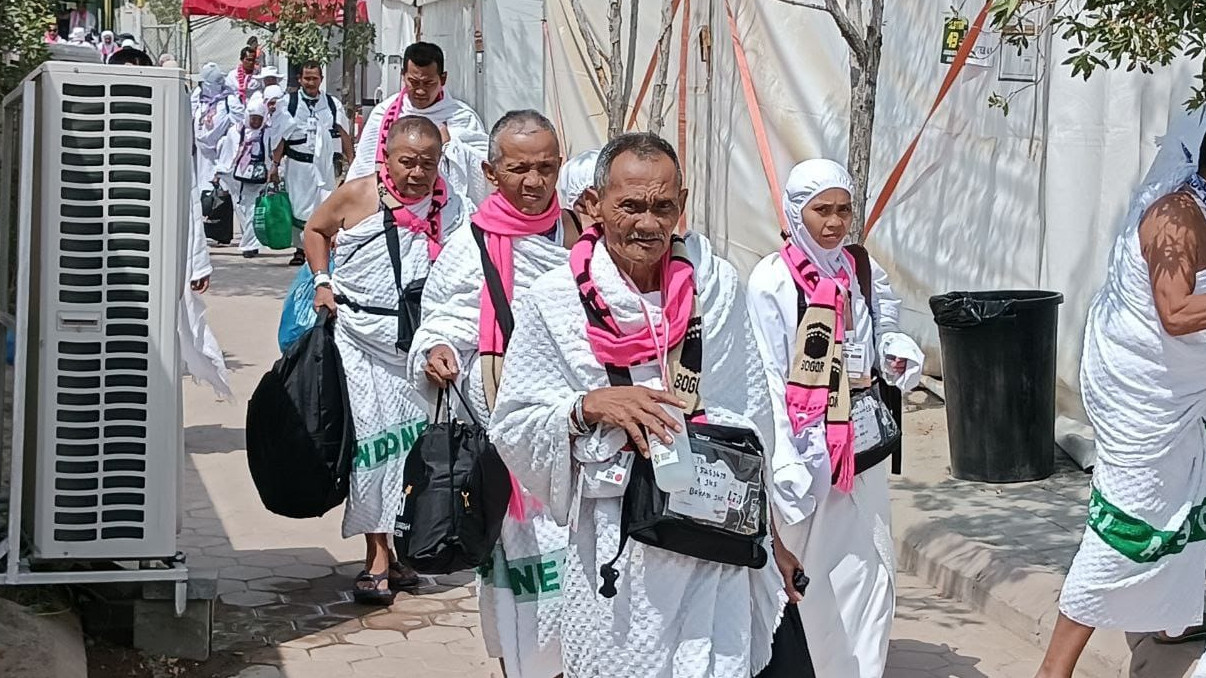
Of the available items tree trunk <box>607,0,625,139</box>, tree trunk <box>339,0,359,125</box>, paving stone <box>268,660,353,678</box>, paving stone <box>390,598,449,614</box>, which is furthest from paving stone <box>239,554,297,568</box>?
tree trunk <box>339,0,359,125</box>

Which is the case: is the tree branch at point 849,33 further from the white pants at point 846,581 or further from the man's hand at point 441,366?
the man's hand at point 441,366

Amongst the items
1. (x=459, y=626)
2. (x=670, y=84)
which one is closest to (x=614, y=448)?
(x=459, y=626)

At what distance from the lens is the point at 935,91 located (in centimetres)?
1000

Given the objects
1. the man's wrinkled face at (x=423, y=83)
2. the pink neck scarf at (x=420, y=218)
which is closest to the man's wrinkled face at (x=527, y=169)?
the pink neck scarf at (x=420, y=218)

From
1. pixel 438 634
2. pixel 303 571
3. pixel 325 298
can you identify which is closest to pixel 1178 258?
pixel 438 634

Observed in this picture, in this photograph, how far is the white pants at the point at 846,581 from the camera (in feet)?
16.6

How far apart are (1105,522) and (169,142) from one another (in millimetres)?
3050

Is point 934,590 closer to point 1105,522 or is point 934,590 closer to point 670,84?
point 1105,522

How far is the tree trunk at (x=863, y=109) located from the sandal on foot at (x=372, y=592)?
2.94 m

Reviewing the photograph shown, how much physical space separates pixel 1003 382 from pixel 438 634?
3.09 metres

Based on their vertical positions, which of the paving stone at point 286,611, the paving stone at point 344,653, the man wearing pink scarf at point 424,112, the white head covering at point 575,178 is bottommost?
the paving stone at point 344,653

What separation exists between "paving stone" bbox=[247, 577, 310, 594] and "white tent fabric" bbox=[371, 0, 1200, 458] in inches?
147

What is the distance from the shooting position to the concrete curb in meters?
5.83

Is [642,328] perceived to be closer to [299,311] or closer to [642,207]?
[642,207]
